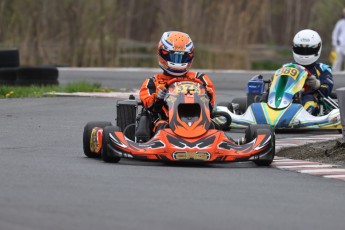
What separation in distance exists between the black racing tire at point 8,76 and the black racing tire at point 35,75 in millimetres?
92

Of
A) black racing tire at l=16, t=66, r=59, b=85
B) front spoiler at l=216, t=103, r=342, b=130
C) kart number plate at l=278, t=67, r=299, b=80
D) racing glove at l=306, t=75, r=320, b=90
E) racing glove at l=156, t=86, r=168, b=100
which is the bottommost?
black racing tire at l=16, t=66, r=59, b=85

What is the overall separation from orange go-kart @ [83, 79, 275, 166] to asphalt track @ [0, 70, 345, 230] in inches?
5.0

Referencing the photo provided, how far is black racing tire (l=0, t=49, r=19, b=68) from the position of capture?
78.9ft

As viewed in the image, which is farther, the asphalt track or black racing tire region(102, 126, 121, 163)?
black racing tire region(102, 126, 121, 163)

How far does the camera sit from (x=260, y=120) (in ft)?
52.4

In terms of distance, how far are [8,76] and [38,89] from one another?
1514mm

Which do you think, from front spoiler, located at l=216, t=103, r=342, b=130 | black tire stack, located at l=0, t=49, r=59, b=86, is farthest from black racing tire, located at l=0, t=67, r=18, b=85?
front spoiler, located at l=216, t=103, r=342, b=130

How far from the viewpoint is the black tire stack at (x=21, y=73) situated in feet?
78.3

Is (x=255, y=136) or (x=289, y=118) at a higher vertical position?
(x=255, y=136)

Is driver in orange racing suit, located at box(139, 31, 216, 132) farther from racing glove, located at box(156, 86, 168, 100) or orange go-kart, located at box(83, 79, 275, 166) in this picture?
orange go-kart, located at box(83, 79, 275, 166)

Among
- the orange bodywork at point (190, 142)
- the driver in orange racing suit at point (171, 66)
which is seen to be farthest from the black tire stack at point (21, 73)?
the orange bodywork at point (190, 142)

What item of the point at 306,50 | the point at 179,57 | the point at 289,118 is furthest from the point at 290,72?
the point at 179,57

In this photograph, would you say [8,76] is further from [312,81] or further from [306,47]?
[312,81]

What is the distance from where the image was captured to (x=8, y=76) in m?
23.9
